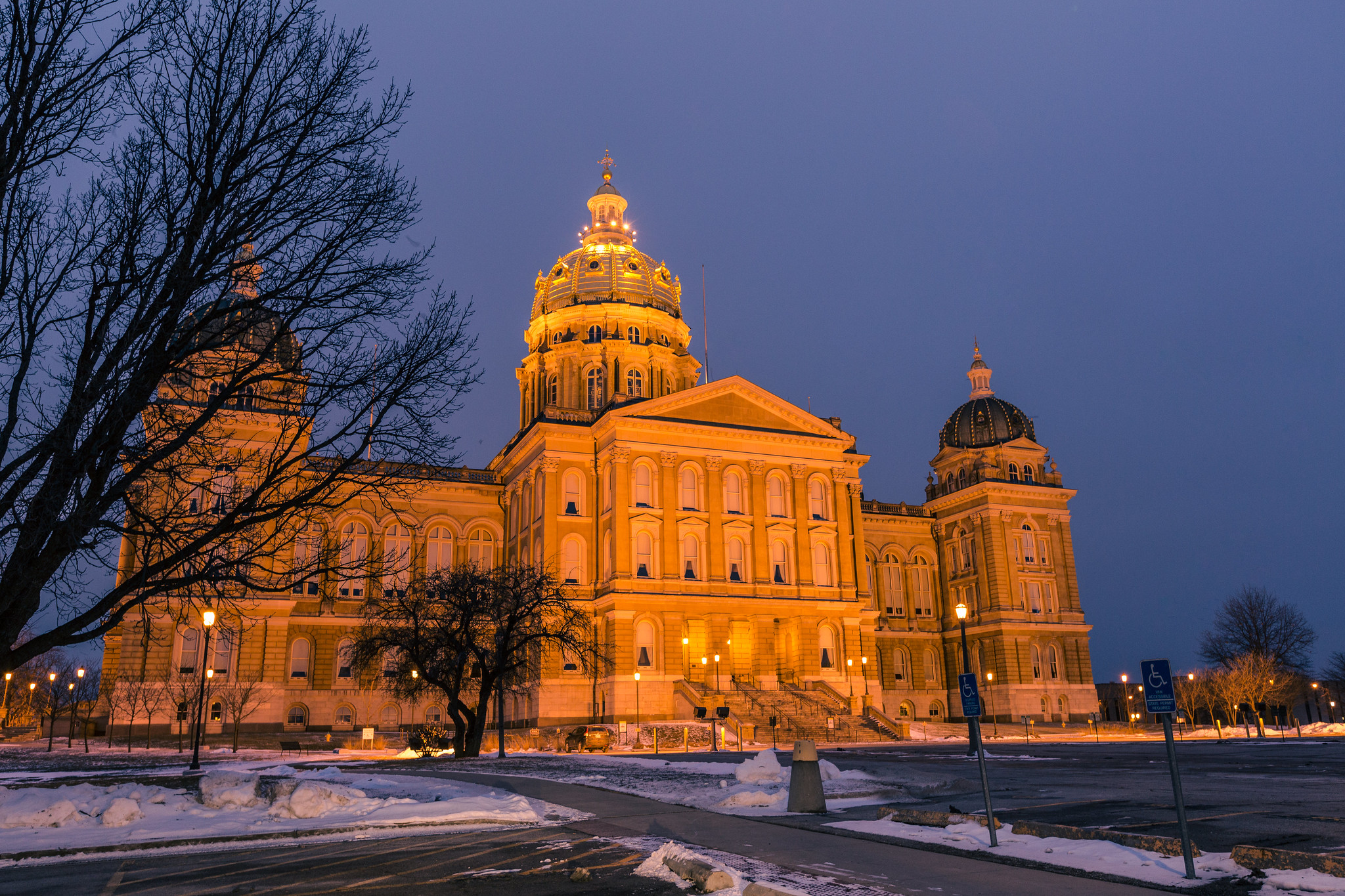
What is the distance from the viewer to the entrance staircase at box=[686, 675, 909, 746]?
160ft

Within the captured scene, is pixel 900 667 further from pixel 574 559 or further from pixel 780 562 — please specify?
pixel 574 559

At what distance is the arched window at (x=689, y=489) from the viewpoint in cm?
6047

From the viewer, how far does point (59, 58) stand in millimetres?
12641

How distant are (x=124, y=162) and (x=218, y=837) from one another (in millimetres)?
9203

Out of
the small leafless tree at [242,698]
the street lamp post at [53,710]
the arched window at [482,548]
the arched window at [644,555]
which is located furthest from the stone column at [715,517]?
the street lamp post at [53,710]

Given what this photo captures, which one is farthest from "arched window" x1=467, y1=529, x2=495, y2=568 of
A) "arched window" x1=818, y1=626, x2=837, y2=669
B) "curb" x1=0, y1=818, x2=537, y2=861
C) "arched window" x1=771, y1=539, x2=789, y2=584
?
"curb" x1=0, y1=818, x2=537, y2=861

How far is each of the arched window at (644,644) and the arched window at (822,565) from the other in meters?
11.6

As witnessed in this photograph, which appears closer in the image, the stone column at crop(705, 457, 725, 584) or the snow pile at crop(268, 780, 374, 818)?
the snow pile at crop(268, 780, 374, 818)

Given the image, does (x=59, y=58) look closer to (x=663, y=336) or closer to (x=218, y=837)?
(x=218, y=837)

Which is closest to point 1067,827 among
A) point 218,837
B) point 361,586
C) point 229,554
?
point 218,837

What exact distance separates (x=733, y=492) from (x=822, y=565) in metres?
7.42

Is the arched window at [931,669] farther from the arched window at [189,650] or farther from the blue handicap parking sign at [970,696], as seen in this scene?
the blue handicap parking sign at [970,696]

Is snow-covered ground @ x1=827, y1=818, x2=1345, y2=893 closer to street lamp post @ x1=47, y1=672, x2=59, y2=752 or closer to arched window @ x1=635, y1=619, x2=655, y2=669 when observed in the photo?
arched window @ x1=635, y1=619, x2=655, y2=669

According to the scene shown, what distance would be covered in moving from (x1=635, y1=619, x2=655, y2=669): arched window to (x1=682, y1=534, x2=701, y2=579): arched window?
155 inches
